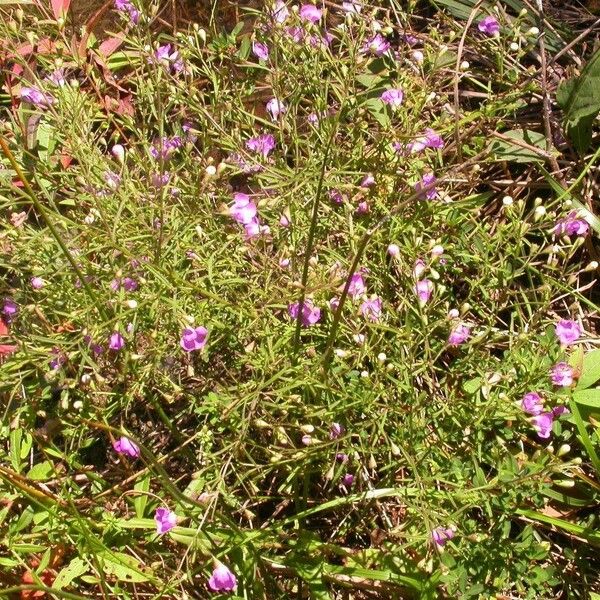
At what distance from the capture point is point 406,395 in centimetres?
205

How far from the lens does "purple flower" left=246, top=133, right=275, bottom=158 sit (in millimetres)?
2252

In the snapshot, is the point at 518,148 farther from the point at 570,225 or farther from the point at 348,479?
the point at 348,479

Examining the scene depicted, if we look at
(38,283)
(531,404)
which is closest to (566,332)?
(531,404)

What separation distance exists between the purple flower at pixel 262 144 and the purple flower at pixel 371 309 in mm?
519

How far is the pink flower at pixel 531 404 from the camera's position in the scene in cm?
194

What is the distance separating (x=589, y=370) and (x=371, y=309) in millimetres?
666

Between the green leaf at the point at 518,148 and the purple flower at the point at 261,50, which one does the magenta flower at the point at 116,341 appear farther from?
the green leaf at the point at 518,148

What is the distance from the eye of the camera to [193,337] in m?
1.96

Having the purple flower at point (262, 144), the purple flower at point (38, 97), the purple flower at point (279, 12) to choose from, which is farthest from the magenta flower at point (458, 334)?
the purple flower at point (38, 97)

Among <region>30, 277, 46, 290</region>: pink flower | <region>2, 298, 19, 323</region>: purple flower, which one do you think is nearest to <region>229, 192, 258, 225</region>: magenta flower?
<region>30, 277, 46, 290</region>: pink flower

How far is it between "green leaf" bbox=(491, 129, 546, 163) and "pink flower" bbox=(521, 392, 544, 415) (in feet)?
2.98

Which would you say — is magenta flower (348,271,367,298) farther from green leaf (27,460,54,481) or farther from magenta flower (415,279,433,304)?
green leaf (27,460,54,481)

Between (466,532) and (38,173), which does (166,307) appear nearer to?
(38,173)

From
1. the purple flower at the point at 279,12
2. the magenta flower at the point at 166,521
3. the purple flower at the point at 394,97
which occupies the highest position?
the purple flower at the point at 279,12
